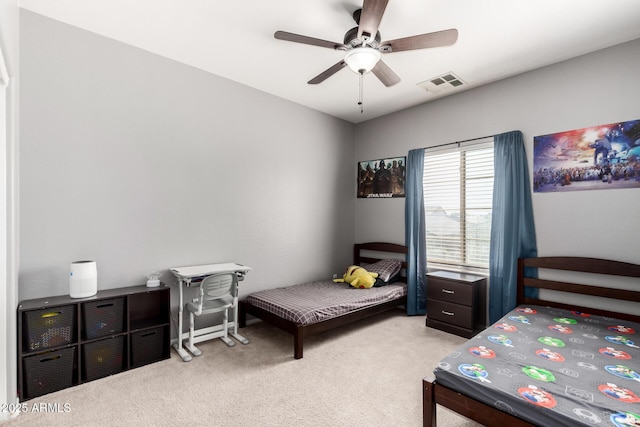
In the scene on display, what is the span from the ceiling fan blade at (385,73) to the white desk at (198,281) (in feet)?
7.72

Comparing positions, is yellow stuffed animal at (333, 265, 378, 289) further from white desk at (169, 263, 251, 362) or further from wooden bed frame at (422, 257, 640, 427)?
wooden bed frame at (422, 257, 640, 427)

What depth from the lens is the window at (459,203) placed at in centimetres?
379

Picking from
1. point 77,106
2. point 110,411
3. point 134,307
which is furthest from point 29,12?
point 110,411

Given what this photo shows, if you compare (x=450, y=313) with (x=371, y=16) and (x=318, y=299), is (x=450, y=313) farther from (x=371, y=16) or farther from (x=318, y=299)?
(x=371, y=16)

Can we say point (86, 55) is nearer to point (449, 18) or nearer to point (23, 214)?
point (23, 214)

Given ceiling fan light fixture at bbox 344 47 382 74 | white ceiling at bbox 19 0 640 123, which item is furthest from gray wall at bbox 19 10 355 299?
ceiling fan light fixture at bbox 344 47 382 74

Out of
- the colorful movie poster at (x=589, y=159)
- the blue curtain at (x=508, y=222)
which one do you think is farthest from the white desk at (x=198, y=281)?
the colorful movie poster at (x=589, y=159)

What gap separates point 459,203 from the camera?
4.04m

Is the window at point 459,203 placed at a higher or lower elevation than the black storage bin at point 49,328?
higher

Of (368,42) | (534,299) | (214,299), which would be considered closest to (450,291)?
(534,299)

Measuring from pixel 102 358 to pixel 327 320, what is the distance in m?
2.03

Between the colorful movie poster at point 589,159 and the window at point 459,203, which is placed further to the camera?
the window at point 459,203

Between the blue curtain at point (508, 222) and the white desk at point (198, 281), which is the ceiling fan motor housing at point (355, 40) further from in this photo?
the white desk at point (198, 281)

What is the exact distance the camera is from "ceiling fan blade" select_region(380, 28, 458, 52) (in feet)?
6.84
